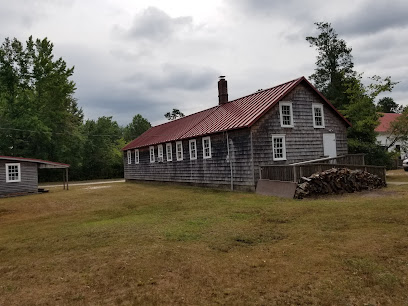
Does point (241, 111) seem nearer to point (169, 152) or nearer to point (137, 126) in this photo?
point (169, 152)

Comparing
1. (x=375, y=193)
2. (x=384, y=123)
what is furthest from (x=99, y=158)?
(x=384, y=123)

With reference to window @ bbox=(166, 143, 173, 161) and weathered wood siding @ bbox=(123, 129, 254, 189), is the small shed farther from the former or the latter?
weathered wood siding @ bbox=(123, 129, 254, 189)

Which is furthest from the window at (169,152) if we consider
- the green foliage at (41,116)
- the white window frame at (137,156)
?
the green foliage at (41,116)

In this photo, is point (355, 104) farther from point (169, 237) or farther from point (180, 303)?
point (180, 303)

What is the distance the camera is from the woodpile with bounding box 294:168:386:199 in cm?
1395

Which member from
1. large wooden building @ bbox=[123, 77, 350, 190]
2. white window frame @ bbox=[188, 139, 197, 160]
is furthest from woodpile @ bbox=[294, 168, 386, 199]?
white window frame @ bbox=[188, 139, 197, 160]

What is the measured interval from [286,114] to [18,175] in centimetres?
2061

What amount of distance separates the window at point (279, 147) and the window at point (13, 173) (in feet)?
64.2

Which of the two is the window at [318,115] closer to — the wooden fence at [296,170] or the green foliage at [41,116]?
the wooden fence at [296,170]

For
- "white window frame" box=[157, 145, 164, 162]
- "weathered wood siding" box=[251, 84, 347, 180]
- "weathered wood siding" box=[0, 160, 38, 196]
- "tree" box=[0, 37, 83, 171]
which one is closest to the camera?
"weathered wood siding" box=[251, 84, 347, 180]

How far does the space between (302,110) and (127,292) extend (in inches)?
682

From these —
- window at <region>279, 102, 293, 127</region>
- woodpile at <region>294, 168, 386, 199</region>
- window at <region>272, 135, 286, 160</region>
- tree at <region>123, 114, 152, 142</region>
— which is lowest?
woodpile at <region>294, 168, 386, 199</region>

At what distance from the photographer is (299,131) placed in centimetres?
1945

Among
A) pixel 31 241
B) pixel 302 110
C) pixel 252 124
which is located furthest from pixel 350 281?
pixel 302 110
